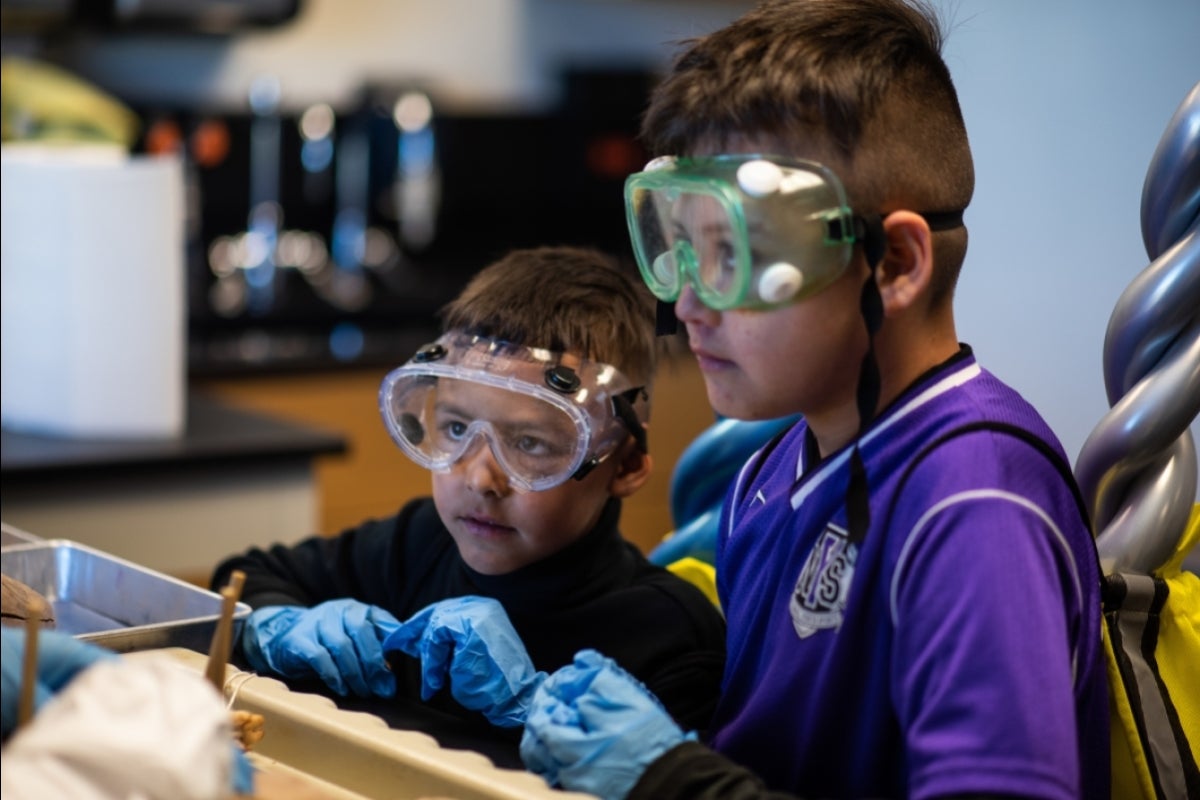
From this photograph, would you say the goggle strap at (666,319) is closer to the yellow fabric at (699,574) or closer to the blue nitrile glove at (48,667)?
the yellow fabric at (699,574)

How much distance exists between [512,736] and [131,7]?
10.5 feet

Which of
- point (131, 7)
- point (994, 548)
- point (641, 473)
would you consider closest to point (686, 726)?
point (641, 473)

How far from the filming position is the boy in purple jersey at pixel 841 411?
3.87ft

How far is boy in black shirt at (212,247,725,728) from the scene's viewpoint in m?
1.62

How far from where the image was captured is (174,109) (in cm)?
450

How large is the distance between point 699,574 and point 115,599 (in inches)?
25.9

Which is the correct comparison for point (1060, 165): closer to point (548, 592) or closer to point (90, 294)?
point (548, 592)

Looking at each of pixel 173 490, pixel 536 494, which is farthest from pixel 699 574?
pixel 173 490

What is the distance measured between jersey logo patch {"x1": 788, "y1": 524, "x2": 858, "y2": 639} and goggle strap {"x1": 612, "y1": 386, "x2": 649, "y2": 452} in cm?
48

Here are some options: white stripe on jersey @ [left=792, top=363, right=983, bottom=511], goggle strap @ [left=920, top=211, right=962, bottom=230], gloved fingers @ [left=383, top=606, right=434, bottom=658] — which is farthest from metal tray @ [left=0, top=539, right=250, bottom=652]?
goggle strap @ [left=920, top=211, right=962, bottom=230]

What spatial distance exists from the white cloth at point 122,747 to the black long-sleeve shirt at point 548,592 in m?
0.55

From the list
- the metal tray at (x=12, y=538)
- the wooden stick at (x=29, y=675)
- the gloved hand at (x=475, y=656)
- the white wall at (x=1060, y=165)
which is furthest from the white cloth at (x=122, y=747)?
the white wall at (x=1060, y=165)

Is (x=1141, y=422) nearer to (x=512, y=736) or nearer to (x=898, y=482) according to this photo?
(x=898, y=482)

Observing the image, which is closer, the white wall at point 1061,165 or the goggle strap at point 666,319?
the goggle strap at point 666,319
